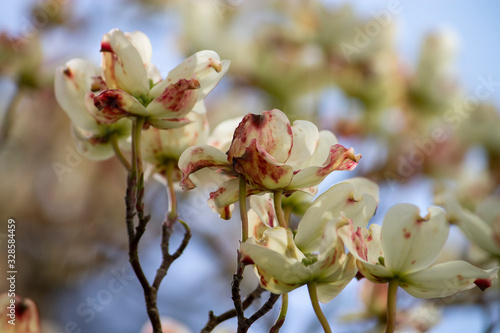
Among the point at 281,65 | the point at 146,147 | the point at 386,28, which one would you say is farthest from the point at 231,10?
the point at 146,147

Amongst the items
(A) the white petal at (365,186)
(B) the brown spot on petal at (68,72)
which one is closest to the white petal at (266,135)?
(A) the white petal at (365,186)

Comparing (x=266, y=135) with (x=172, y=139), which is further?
(x=172, y=139)

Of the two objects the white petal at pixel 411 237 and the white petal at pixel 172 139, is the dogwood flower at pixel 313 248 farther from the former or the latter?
the white petal at pixel 172 139

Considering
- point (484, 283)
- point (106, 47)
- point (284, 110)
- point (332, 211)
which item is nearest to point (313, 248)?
point (332, 211)

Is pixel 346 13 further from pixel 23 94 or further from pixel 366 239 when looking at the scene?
pixel 366 239

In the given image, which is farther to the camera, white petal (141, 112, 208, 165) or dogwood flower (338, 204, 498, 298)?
white petal (141, 112, 208, 165)

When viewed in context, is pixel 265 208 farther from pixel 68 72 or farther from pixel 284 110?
pixel 284 110

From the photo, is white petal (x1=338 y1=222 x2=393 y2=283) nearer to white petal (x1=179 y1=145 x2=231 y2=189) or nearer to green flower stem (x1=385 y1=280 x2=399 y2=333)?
green flower stem (x1=385 y1=280 x2=399 y2=333)

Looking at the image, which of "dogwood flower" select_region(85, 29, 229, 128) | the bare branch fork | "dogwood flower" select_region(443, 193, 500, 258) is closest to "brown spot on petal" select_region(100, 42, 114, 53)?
"dogwood flower" select_region(85, 29, 229, 128)
